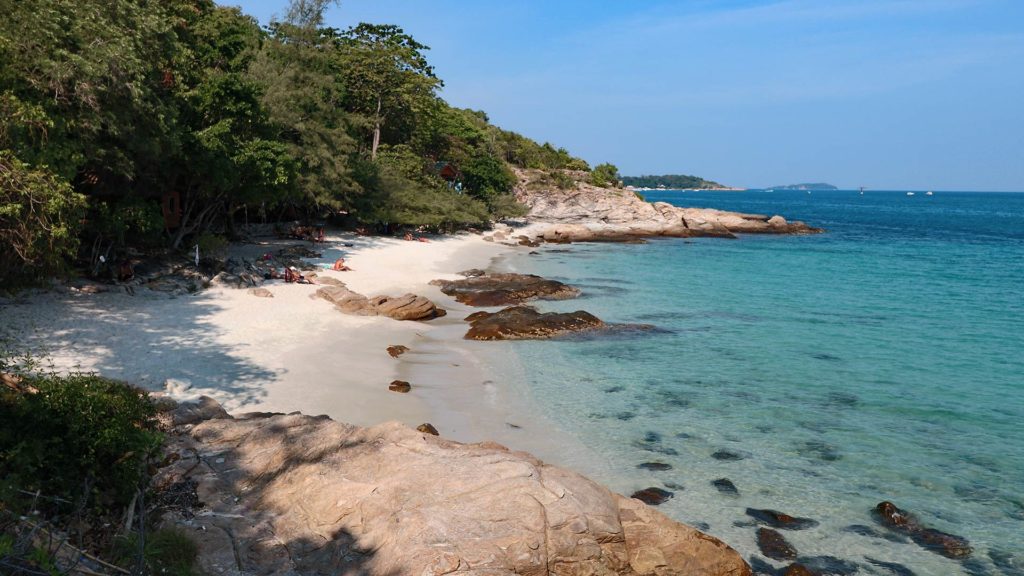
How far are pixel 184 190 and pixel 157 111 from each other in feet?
20.9

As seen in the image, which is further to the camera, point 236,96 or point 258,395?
point 236,96

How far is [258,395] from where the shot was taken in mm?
12172

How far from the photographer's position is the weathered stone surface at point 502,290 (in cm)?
2365

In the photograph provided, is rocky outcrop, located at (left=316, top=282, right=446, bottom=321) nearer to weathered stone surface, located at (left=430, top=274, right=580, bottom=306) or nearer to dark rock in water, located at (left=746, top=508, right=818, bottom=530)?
weathered stone surface, located at (left=430, top=274, right=580, bottom=306)

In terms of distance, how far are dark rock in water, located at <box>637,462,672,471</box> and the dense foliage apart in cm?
1073

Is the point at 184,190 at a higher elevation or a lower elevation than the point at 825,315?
higher

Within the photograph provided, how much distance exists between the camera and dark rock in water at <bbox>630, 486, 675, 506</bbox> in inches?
374

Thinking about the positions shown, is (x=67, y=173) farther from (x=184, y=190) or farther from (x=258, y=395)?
(x=184, y=190)

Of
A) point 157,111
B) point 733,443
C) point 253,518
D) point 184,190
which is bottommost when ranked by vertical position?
point 733,443

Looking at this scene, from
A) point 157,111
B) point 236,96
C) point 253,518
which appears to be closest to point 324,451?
point 253,518

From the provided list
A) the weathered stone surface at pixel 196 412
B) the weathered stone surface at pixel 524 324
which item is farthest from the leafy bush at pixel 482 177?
the weathered stone surface at pixel 196 412

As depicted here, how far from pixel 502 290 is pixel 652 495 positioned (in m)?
15.4

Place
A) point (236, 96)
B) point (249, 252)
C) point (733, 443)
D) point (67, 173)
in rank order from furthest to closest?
point (249, 252) < point (236, 96) < point (67, 173) < point (733, 443)

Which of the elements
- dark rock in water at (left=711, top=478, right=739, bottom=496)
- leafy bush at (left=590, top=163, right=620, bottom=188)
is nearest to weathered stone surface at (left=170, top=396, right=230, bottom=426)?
dark rock in water at (left=711, top=478, right=739, bottom=496)
